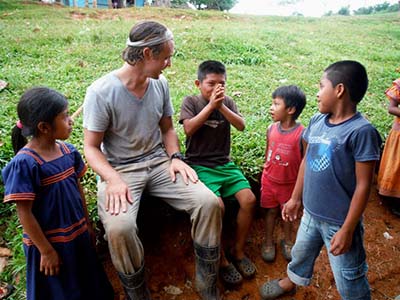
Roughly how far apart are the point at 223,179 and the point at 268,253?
0.83m

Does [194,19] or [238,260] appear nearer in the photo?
[238,260]

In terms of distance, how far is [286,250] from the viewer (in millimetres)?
2873

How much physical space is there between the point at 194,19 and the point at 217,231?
11.2m

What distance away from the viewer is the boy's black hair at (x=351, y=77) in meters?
1.77

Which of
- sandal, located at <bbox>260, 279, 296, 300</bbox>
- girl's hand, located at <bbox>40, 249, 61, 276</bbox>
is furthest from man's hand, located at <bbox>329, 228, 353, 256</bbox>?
girl's hand, located at <bbox>40, 249, 61, 276</bbox>

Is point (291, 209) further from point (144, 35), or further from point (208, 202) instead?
point (144, 35)

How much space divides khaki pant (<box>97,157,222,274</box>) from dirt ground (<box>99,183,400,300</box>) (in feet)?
1.22

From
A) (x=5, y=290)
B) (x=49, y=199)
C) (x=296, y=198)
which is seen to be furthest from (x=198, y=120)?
(x=5, y=290)

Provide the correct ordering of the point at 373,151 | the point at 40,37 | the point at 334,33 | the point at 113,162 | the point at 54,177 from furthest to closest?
the point at 334,33
the point at 40,37
the point at 113,162
the point at 54,177
the point at 373,151

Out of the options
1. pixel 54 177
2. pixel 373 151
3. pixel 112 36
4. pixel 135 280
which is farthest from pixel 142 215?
pixel 112 36

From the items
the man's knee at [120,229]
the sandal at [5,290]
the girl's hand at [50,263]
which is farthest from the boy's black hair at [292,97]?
the sandal at [5,290]

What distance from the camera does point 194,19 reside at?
39.7 feet

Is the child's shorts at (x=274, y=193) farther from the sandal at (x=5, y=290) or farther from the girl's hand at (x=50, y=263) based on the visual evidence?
the sandal at (x=5, y=290)

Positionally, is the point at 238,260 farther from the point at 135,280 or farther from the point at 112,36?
the point at 112,36
